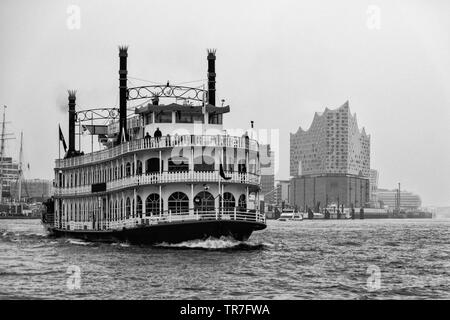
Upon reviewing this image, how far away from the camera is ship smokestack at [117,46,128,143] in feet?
173

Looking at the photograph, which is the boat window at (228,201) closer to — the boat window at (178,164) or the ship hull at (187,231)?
the ship hull at (187,231)

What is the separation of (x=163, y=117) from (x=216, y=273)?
1791cm

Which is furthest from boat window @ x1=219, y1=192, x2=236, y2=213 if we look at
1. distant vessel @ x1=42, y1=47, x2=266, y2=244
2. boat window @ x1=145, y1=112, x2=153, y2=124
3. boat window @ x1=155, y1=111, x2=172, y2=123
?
boat window @ x1=145, y1=112, x2=153, y2=124

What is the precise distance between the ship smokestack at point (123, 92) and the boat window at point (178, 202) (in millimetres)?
7398

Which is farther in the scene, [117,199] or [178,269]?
[117,199]

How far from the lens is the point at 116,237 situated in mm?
49781

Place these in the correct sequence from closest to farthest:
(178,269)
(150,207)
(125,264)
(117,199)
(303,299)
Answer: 1. (303,299)
2. (178,269)
3. (125,264)
4. (150,207)
5. (117,199)

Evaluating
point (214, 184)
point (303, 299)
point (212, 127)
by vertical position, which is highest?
point (212, 127)

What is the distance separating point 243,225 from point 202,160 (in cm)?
393

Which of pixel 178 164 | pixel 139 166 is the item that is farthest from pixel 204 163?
pixel 139 166

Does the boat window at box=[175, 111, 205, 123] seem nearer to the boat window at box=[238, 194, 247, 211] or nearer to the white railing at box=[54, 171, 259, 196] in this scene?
the white railing at box=[54, 171, 259, 196]

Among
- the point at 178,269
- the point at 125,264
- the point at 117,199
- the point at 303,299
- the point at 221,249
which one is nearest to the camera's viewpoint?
the point at 303,299
